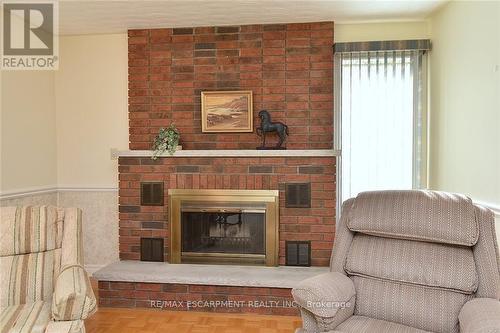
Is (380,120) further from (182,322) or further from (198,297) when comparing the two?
(182,322)

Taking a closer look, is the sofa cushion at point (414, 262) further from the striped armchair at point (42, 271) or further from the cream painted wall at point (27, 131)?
the cream painted wall at point (27, 131)

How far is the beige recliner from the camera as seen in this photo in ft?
5.85

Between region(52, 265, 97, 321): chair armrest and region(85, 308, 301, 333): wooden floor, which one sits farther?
region(85, 308, 301, 333): wooden floor

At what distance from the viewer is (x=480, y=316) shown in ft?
5.02

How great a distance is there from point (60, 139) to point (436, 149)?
3660 mm

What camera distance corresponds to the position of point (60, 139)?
408cm

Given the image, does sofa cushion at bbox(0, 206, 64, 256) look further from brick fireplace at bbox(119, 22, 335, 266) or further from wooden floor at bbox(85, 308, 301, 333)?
brick fireplace at bbox(119, 22, 335, 266)

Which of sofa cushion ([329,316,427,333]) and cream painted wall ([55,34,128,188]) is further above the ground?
cream painted wall ([55,34,128,188])

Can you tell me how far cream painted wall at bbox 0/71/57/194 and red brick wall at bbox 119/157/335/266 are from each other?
31.3 inches

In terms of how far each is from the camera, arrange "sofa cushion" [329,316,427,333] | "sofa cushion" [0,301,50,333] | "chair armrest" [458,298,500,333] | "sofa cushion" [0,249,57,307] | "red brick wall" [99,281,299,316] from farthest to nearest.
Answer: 1. "red brick wall" [99,281,299,316]
2. "sofa cushion" [0,249,57,307]
3. "sofa cushion" [0,301,50,333]
4. "sofa cushion" [329,316,427,333]
5. "chair armrest" [458,298,500,333]

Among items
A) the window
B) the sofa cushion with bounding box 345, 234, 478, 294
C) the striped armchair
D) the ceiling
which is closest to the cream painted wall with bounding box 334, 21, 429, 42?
the ceiling

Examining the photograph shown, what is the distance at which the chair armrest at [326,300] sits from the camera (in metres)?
1.75

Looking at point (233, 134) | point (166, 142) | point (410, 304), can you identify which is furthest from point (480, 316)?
point (166, 142)

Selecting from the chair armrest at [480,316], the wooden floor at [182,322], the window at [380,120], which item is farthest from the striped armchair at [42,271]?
the window at [380,120]
